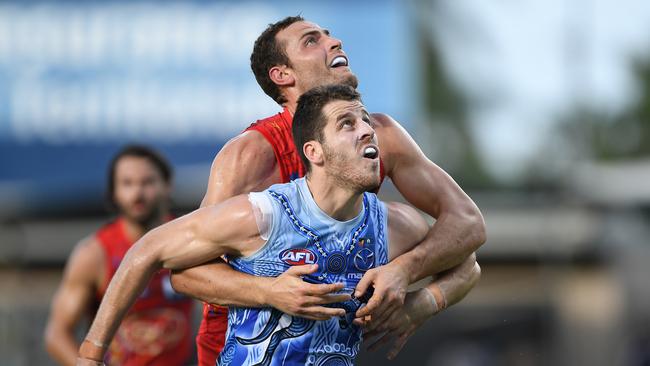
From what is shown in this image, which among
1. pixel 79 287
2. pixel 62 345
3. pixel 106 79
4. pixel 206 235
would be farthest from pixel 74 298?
pixel 106 79

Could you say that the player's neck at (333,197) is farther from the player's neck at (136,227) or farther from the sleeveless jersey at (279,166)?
the player's neck at (136,227)

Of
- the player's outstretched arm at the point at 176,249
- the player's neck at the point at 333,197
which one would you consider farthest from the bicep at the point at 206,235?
the player's neck at the point at 333,197

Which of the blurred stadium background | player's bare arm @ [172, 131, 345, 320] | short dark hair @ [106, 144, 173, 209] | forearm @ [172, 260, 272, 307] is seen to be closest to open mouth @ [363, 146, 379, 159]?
player's bare arm @ [172, 131, 345, 320]

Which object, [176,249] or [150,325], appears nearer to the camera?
[176,249]

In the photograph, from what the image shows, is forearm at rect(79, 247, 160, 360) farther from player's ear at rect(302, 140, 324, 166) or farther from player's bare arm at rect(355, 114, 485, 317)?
player's bare arm at rect(355, 114, 485, 317)

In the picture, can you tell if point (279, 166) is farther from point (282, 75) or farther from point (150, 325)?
point (150, 325)

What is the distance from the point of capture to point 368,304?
5.03 m

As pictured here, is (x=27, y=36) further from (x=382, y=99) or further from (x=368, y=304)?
(x=368, y=304)

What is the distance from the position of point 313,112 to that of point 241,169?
18.3 inches

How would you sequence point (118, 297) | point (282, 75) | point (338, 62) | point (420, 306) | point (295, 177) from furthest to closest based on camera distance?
point (282, 75)
point (338, 62)
point (295, 177)
point (420, 306)
point (118, 297)

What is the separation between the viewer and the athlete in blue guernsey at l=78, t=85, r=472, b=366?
16.6ft

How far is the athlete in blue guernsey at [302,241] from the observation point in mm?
5059

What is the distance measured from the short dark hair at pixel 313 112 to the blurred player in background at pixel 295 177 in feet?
1.10

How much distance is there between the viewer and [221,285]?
514 centimetres
